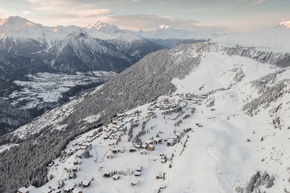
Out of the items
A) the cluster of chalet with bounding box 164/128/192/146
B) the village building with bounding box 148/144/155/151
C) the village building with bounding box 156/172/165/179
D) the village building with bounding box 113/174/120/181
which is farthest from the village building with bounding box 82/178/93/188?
the cluster of chalet with bounding box 164/128/192/146

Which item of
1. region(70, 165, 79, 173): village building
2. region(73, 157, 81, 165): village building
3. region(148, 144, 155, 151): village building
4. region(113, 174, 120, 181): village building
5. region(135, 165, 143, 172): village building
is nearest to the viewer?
region(113, 174, 120, 181): village building

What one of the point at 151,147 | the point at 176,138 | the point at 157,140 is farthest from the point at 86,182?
the point at 176,138

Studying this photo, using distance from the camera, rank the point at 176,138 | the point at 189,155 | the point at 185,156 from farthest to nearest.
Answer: the point at 176,138, the point at 189,155, the point at 185,156

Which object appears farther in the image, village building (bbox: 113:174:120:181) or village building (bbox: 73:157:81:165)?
village building (bbox: 73:157:81:165)

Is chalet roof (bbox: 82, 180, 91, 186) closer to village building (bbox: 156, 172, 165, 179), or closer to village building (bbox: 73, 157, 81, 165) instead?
village building (bbox: 73, 157, 81, 165)

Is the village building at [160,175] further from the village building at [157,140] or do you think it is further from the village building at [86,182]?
the village building at [157,140]

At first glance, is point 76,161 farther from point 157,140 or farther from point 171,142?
point 171,142

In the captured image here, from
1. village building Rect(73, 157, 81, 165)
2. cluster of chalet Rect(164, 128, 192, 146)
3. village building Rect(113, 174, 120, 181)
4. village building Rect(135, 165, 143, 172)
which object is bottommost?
village building Rect(73, 157, 81, 165)

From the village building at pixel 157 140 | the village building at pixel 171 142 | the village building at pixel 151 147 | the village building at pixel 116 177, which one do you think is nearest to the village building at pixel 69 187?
the village building at pixel 116 177

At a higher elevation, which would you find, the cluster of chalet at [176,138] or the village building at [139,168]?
the cluster of chalet at [176,138]

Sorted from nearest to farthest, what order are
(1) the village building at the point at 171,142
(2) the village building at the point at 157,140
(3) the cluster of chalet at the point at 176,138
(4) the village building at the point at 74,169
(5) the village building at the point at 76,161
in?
(4) the village building at the point at 74,169, (5) the village building at the point at 76,161, (1) the village building at the point at 171,142, (3) the cluster of chalet at the point at 176,138, (2) the village building at the point at 157,140

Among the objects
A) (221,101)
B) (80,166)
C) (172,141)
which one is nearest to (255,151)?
(172,141)
